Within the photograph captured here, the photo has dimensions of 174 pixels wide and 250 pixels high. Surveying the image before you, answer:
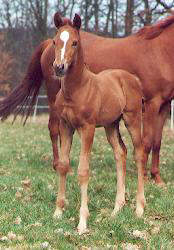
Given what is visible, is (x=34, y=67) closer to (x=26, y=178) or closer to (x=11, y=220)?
(x=26, y=178)

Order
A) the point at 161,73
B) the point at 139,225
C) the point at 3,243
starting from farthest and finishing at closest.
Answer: the point at 161,73 < the point at 139,225 < the point at 3,243

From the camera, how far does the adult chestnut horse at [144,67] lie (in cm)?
725

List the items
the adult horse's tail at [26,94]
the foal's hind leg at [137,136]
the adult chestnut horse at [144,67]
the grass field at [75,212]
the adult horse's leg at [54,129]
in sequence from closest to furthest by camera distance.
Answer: the grass field at [75,212] < the foal's hind leg at [137,136] < the adult chestnut horse at [144,67] < the adult horse's tail at [26,94] < the adult horse's leg at [54,129]

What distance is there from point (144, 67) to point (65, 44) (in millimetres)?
3184

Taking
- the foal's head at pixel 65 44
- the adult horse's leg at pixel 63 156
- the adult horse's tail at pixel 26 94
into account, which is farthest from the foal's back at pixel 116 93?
the adult horse's tail at pixel 26 94

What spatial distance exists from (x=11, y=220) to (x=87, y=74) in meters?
1.71

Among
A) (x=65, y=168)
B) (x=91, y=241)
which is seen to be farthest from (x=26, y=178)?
(x=91, y=241)

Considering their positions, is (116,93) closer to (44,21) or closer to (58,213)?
(58,213)

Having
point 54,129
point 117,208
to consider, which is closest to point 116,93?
point 117,208

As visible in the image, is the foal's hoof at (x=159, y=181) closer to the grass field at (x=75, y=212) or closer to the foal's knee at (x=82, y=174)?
the grass field at (x=75, y=212)

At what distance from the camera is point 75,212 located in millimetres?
5078

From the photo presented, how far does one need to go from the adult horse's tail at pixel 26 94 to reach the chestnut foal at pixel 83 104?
2877mm

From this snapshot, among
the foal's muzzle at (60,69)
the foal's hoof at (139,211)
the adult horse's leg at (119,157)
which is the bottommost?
the foal's hoof at (139,211)

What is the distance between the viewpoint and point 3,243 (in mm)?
3986
